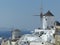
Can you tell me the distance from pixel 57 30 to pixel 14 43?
31.3 feet

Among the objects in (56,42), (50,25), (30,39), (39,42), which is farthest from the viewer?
(50,25)

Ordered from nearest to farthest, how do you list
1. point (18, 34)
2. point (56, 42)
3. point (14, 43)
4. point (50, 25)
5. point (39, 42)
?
point (56, 42), point (39, 42), point (14, 43), point (50, 25), point (18, 34)

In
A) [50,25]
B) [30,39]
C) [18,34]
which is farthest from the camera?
[18,34]

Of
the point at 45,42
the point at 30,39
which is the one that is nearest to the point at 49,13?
the point at 30,39

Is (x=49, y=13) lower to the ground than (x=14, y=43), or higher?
higher

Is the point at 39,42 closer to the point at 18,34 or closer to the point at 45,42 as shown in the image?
the point at 45,42

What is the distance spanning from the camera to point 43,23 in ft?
195

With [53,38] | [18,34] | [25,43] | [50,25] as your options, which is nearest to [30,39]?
[25,43]

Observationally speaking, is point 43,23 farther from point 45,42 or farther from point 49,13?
point 45,42

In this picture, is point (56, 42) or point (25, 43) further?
point (25, 43)

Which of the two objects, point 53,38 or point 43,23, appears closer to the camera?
point 53,38

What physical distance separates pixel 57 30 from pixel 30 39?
17.4 ft

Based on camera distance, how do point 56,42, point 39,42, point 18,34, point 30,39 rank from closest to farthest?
1. point 56,42
2. point 39,42
3. point 30,39
4. point 18,34

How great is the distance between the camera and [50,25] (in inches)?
2272
